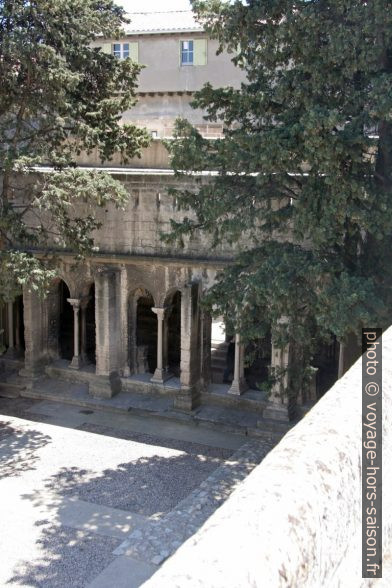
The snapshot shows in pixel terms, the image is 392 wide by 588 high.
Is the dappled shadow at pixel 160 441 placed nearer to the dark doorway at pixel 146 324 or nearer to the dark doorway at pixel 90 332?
the dark doorway at pixel 90 332

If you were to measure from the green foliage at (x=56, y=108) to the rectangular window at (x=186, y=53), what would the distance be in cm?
1310

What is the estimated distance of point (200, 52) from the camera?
83.7ft

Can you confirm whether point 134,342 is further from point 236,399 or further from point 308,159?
point 308,159

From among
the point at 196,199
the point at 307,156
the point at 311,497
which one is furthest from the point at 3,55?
the point at 311,497

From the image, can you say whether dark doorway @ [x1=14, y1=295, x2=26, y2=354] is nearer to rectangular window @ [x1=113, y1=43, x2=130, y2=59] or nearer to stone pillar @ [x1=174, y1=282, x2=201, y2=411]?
stone pillar @ [x1=174, y1=282, x2=201, y2=411]

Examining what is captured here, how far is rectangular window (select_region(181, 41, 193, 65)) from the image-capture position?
84.2 ft

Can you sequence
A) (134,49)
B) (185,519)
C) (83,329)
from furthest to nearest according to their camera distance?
(134,49)
(83,329)
(185,519)

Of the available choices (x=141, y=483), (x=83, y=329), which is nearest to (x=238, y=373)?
(x=141, y=483)

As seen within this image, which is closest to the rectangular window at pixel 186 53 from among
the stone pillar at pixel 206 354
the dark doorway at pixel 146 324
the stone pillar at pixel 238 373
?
the dark doorway at pixel 146 324

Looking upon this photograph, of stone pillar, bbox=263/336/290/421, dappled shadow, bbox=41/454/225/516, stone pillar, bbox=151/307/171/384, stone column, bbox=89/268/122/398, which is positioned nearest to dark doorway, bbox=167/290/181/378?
stone pillar, bbox=151/307/171/384

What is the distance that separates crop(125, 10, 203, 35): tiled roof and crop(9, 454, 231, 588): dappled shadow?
18491 millimetres

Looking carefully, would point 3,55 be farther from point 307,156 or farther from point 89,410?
point 89,410

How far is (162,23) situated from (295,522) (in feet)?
88.5

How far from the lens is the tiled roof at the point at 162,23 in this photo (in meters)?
25.6
